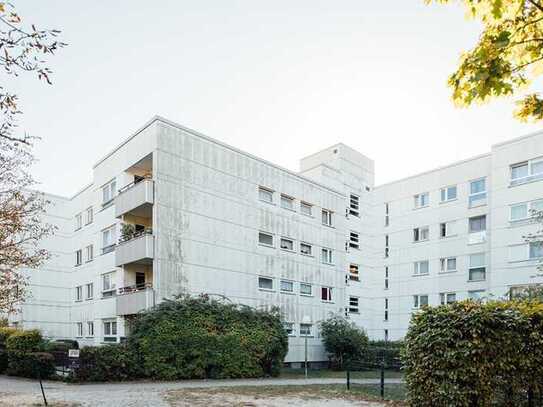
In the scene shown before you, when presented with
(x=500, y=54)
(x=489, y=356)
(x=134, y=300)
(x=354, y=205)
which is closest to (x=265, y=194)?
(x=134, y=300)

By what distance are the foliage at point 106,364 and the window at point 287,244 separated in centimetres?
1200

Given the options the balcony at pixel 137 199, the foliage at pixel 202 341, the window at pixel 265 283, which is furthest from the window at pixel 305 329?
the balcony at pixel 137 199

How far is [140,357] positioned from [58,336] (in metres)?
20.0

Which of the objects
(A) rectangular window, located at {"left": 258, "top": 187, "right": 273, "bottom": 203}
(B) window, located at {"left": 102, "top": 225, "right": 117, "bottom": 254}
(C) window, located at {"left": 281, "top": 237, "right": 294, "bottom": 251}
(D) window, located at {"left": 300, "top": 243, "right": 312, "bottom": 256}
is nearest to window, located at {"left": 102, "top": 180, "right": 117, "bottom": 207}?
(B) window, located at {"left": 102, "top": 225, "right": 117, "bottom": 254}

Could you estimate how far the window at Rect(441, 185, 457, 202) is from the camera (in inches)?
1329

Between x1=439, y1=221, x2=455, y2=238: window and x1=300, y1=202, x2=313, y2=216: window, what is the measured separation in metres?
9.95

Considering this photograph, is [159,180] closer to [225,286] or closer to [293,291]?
[225,286]

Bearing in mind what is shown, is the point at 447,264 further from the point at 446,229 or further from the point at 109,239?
the point at 109,239

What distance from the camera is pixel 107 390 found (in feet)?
49.7

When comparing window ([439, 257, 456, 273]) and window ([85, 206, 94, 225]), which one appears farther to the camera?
window ([439, 257, 456, 273])

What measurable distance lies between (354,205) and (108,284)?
18.8 metres

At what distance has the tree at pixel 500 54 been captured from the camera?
5.16 m

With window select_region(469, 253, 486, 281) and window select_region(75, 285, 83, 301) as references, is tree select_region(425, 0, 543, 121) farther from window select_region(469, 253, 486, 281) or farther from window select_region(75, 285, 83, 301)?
window select_region(75, 285, 83, 301)

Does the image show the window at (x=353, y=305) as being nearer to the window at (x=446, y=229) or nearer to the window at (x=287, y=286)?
the window at (x=446, y=229)
